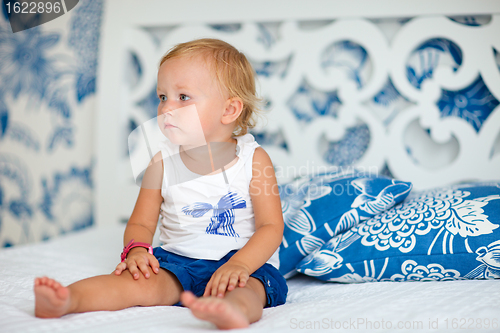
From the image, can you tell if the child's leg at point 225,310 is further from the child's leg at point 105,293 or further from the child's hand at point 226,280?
the child's leg at point 105,293

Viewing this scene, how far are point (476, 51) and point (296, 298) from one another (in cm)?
102

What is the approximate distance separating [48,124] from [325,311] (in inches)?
61.1

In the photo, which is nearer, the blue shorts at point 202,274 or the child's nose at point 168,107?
the blue shorts at point 202,274

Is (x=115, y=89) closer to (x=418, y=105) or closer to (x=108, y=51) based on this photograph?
(x=108, y=51)

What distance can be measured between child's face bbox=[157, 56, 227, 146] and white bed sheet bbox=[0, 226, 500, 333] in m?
0.40

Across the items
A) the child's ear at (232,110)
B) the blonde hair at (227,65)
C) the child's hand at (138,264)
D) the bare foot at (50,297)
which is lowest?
the child's hand at (138,264)

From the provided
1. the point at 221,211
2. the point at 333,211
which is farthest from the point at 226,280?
the point at 333,211

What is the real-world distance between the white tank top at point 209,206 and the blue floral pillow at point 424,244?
159 mm

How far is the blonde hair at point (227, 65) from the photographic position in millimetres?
883

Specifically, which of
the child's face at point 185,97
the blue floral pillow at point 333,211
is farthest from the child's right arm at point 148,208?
the blue floral pillow at point 333,211

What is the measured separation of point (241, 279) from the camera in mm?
650

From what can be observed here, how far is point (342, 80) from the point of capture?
4.31ft

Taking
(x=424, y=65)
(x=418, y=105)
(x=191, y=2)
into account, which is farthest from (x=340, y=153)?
(x=191, y=2)

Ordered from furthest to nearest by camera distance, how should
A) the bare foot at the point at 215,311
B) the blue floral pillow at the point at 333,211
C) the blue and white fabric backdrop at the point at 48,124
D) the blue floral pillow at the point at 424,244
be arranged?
1. the blue and white fabric backdrop at the point at 48,124
2. the blue floral pillow at the point at 333,211
3. the blue floral pillow at the point at 424,244
4. the bare foot at the point at 215,311
